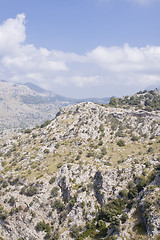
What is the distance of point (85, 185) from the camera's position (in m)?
64.8

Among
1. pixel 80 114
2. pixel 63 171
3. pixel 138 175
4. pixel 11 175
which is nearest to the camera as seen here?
pixel 138 175

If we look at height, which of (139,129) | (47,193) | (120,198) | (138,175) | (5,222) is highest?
(139,129)

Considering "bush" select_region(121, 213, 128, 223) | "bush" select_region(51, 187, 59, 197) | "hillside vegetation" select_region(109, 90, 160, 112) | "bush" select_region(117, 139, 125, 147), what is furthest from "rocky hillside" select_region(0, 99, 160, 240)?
"hillside vegetation" select_region(109, 90, 160, 112)

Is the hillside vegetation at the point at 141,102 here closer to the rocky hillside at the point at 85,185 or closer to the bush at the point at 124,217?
the rocky hillside at the point at 85,185

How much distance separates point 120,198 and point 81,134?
44586mm

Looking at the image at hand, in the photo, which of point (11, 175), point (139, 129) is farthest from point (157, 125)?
point (11, 175)

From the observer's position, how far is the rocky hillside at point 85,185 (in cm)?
4850

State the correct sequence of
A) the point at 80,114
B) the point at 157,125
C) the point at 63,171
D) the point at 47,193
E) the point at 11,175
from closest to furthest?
1. the point at 47,193
2. the point at 63,171
3. the point at 11,175
4. the point at 157,125
5. the point at 80,114

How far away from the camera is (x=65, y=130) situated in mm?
101438

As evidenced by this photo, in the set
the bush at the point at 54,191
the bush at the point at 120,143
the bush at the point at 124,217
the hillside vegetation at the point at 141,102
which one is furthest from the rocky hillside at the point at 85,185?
the hillside vegetation at the point at 141,102

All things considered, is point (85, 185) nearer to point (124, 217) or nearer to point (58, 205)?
point (58, 205)

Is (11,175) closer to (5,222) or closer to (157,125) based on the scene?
(5,222)

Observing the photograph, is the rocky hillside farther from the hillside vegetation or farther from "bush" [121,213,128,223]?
the hillside vegetation

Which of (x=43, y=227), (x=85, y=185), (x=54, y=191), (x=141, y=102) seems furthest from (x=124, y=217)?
(x=141, y=102)
